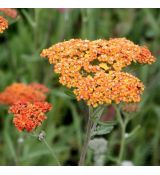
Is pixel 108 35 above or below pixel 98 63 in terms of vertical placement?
above

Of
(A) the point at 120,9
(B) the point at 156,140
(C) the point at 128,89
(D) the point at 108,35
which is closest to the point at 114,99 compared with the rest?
(C) the point at 128,89

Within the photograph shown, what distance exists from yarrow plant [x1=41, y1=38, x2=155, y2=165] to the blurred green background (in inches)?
41.7

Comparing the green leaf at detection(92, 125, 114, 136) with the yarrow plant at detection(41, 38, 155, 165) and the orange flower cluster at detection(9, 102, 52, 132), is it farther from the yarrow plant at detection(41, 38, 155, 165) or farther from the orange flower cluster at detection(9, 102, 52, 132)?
the orange flower cluster at detection(9, 102, 52, 132)

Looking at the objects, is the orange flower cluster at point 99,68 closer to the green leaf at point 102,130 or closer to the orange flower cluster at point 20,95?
the green leaf at point 102,130

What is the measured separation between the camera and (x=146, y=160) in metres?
3.91

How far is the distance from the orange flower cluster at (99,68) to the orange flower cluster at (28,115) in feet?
0.55

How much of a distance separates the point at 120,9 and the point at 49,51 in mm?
2541

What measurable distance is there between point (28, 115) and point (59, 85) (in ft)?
6.56

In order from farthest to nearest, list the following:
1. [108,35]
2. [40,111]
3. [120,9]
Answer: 1. [120,9]
2. [108,35]
3. [40,111]

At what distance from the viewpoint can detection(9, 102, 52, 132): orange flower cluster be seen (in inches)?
89.5

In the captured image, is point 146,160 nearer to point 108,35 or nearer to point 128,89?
point 108,35

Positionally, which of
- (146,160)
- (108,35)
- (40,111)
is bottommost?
(146,160)

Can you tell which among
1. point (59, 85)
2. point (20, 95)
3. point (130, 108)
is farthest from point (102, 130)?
point (59, 85)

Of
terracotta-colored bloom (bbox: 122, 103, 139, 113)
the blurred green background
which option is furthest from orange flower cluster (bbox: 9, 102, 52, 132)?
the blurred green background
